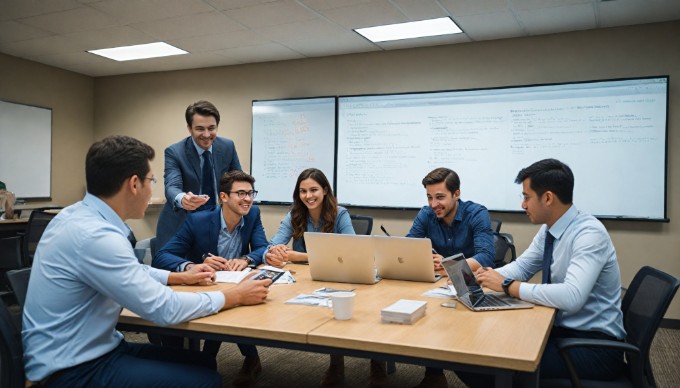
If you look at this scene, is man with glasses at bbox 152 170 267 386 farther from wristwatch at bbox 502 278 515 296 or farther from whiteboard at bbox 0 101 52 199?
whiteboard at bbox 0 101 52 199

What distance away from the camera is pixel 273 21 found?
4594mm

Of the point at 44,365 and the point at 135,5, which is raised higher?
the point at 135,5

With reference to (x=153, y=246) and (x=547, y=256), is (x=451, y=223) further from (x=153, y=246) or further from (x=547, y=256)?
(x=153, y=246)

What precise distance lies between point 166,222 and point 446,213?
176 centimetres

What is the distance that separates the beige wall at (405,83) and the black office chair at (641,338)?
9.41 feet

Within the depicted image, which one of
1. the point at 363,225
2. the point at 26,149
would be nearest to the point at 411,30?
the point at 363,225

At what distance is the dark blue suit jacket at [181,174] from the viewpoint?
332 centimetres

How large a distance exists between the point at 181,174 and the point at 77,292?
1.80 m

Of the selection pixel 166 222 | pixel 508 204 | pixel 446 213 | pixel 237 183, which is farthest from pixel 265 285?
pixel 508 204

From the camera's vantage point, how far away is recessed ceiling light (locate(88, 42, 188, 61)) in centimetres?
551

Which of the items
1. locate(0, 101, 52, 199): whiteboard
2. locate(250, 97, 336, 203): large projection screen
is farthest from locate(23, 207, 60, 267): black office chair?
locate(250, 97, 336, 203): large projection screen

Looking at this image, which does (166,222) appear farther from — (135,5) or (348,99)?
(348,99)

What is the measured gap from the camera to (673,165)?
4465mm

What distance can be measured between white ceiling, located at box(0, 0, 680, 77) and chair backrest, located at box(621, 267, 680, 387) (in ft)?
8.70
